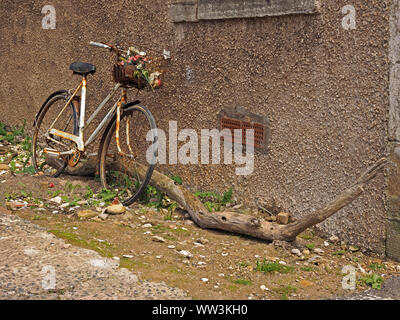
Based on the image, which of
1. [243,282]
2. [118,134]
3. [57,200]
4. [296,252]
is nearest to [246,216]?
[296,252]

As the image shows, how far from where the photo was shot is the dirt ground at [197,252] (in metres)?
3.33

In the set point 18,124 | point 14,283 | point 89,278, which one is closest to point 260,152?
point 89,278

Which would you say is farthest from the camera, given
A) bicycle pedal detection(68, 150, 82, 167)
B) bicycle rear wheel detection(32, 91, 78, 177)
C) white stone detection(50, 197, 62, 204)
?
bicycle rear wheel detection(32, 91, 78, 177)

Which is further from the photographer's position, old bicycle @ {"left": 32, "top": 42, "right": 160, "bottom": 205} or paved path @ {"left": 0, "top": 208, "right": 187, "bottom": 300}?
old bicycle @ {"left": 32, "top": 42, "right": 160, "bottom": 205}

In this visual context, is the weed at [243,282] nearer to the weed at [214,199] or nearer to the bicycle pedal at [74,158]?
the weed at [214,199]

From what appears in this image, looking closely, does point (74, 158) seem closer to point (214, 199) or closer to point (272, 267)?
point (214, 199)

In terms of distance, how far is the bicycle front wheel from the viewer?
4.74 metres

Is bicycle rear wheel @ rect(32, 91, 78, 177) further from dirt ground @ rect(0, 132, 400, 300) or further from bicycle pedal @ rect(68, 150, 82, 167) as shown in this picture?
dirt ground @ rect(0, 132, 400, 300)

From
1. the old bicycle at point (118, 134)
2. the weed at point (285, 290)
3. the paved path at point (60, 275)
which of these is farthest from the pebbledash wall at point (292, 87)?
the paved path at point (60, 275)

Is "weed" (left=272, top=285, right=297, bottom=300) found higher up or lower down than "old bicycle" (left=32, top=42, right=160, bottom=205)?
lower down

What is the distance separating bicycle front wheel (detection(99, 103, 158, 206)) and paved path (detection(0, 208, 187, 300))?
1.17m

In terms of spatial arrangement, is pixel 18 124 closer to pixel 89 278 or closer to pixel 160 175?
pixel 160 175

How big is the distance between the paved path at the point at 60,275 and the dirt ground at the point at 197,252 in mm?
110

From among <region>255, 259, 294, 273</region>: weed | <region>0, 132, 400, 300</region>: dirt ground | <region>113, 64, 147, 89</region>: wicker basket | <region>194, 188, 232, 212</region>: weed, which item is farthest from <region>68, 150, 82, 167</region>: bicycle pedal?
<region>255, 259, 294, 273</region>: weed
